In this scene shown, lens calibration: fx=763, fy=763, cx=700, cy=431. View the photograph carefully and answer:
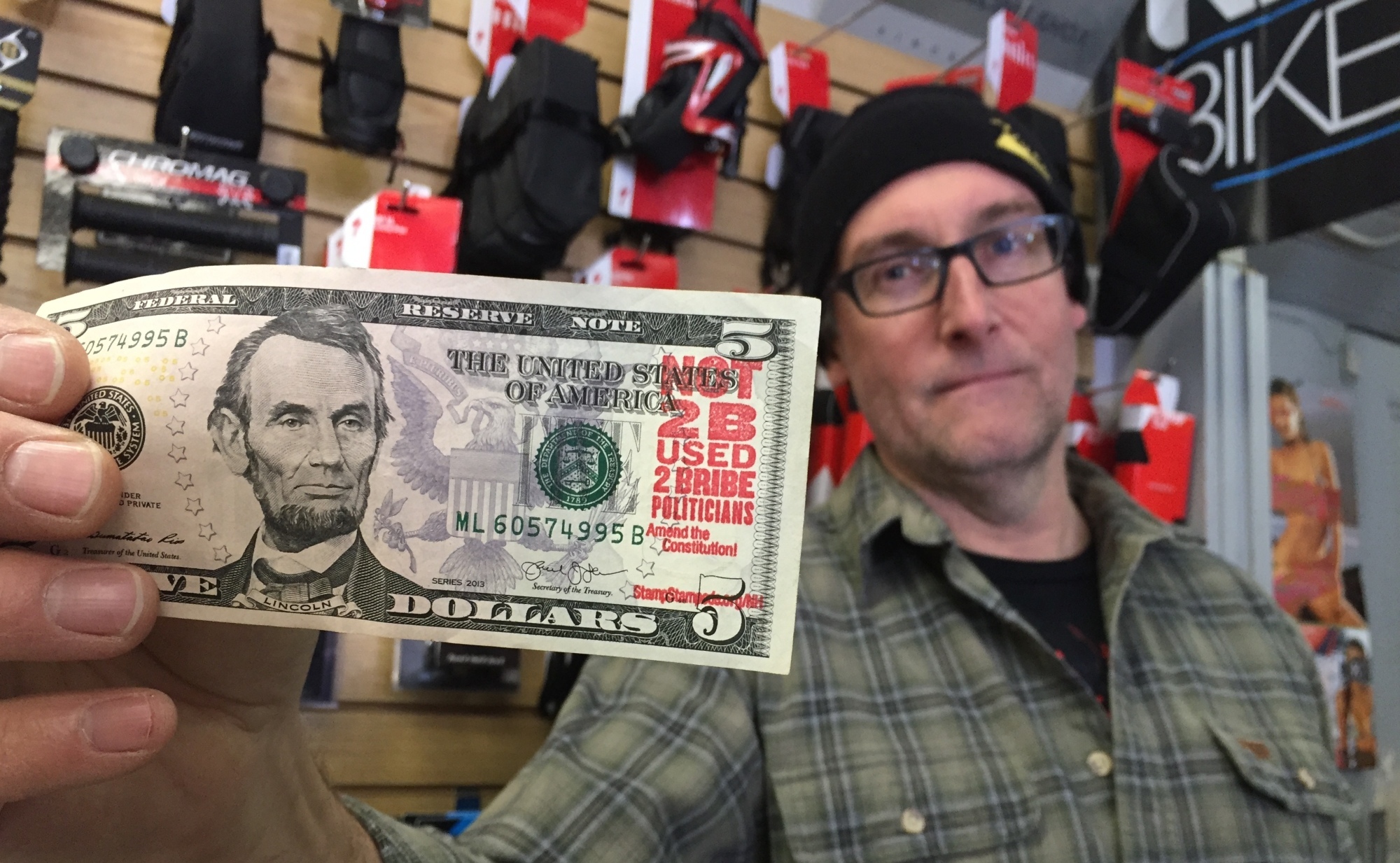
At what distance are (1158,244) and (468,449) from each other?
5.76 feet

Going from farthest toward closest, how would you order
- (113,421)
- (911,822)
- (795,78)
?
(795,78) < (911,822) < (113,421)

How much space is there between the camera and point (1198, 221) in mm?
1619

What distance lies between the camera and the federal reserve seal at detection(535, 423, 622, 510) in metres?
0.54

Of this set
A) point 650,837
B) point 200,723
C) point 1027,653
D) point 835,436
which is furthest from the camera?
point 835,436

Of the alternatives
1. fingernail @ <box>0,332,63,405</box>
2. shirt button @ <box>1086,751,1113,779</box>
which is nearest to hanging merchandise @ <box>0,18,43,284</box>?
fingernail @ <box>0,332,63,405</box>

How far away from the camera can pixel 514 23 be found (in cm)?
137

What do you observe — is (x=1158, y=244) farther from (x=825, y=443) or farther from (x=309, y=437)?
(x=309, y=437)

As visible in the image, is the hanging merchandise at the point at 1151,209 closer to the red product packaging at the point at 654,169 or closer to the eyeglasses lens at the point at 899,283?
the eyeglasses lens at the point at 899,283

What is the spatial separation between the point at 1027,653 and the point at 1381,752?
107cm

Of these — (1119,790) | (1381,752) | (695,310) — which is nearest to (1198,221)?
(1381,752)

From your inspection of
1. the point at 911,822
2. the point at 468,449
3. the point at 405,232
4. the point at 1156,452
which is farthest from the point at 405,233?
the point at 1156,452

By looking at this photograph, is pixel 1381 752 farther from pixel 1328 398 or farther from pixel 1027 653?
pixel 1027 653

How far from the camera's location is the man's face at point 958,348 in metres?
1.04
